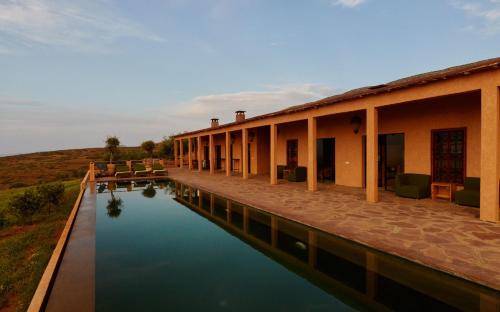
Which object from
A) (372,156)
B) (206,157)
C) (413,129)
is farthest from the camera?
(206,157)

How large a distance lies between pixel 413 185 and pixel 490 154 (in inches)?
134

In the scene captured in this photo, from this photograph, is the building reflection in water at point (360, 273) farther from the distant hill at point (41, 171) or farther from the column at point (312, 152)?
the distant hill at point (41, 171)

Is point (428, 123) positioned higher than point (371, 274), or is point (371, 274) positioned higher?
point (428, 123)

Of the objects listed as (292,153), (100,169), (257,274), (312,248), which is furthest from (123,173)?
(257,274)

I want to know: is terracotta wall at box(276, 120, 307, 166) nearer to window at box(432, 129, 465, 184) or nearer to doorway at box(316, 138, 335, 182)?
doorway at box(316, 138, 335, 182)

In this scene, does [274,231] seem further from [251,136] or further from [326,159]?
[251,136]

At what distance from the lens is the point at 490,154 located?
18.9ft

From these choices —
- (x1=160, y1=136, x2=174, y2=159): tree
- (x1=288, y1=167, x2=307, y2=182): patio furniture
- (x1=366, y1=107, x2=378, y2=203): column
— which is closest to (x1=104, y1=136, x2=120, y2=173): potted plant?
(x1=160, y1=136, x2=174, y2=159): tree

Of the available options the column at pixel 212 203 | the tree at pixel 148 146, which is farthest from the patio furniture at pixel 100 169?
the column at pixel 212 203

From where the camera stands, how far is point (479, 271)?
3.57m

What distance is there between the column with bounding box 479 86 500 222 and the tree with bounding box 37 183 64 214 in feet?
39.7

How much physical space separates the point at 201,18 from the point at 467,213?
16672mm

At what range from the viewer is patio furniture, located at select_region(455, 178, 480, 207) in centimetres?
719

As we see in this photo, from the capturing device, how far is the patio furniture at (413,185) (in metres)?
8.62
